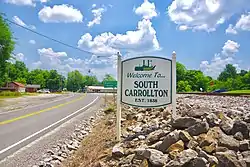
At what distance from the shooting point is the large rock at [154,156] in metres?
5.21

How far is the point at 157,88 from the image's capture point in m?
8.03

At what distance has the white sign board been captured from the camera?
Result: 7.97 meters

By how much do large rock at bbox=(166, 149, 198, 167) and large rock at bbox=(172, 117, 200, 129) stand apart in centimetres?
144

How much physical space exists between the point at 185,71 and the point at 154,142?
4925 inches

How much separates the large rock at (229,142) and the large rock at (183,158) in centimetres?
60

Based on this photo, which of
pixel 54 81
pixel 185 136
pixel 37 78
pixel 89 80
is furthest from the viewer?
pixel 89 80

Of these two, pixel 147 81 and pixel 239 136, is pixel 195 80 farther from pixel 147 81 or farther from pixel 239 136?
pixel 239 136

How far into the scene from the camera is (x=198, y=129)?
6.02m

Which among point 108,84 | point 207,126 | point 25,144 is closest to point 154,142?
point 207,126

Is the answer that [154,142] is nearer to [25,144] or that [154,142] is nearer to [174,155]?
[174,155]

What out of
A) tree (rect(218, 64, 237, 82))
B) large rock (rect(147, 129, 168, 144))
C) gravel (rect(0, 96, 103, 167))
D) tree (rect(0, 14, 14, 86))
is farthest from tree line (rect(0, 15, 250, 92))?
large rock (rect(147, 129, 168, 144))

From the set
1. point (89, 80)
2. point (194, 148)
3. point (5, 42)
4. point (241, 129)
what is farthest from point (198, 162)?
point (89, 80)

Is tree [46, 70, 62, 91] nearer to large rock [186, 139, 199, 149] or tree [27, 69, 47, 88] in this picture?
tree [27, 69, 47, 88]

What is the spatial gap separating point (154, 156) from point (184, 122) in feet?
5.02
